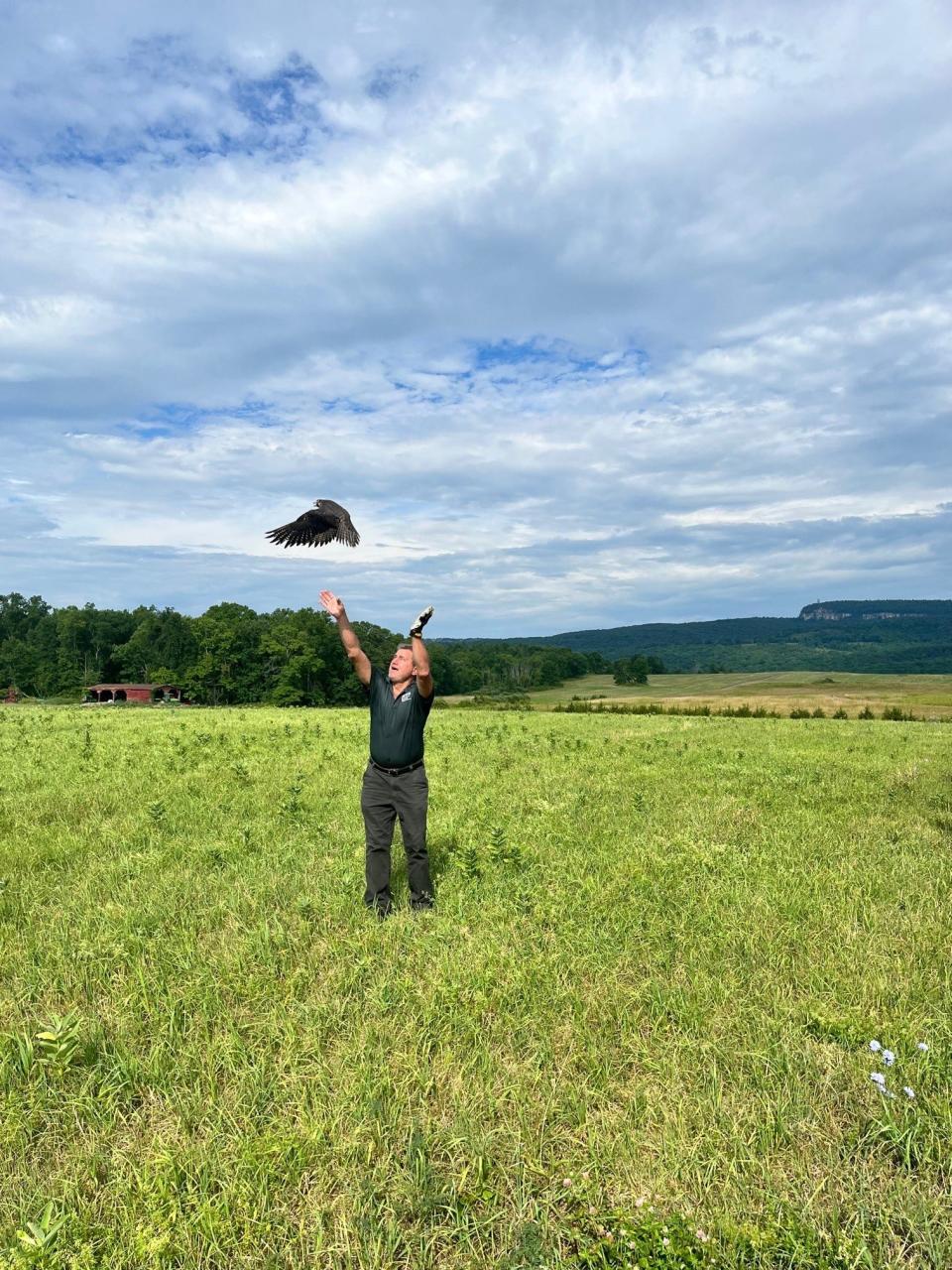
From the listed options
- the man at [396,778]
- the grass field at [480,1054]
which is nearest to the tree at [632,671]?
the grass field at [480,1054]

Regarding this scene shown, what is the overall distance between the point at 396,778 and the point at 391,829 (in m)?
0.58

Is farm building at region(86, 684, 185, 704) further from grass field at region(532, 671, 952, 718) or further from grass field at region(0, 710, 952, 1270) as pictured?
grass field at region(0, 710, 952, 1270)

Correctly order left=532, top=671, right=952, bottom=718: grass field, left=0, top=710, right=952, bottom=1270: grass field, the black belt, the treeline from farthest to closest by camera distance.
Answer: the treeline < left=532, top=671, right=952, bottom=718: grass field < the black belt < left=0, top=710, right=952, bottom=1270: grass field

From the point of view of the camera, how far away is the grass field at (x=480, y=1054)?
11.2ft

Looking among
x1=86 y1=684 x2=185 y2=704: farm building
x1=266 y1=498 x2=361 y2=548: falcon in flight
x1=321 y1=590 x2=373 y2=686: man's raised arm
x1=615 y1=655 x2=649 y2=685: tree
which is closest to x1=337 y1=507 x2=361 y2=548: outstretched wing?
x1=266 y1=498 x2=361 y2=548: falcon in flight

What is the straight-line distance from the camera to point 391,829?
7.55m

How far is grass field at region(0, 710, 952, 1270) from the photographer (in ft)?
11.2

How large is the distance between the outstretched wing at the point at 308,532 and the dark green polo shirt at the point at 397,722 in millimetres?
1588

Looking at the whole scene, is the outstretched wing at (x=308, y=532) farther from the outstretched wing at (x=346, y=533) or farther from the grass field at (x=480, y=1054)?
the grass field at (x=480, y=1054)

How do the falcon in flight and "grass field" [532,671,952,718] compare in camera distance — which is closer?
the falcon in flight

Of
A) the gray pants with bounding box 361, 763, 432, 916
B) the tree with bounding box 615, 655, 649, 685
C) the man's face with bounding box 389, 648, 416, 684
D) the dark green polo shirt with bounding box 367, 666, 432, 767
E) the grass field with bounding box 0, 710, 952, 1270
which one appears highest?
the man's face with bounding box 389, 648, 416, 684

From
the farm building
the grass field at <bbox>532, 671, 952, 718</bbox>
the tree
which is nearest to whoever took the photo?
the grass field at <bbox>532, 671, 952, 718</bbox>

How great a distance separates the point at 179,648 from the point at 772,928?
111124 millimetres

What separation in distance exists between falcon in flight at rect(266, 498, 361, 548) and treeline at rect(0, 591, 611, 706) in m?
64.3
